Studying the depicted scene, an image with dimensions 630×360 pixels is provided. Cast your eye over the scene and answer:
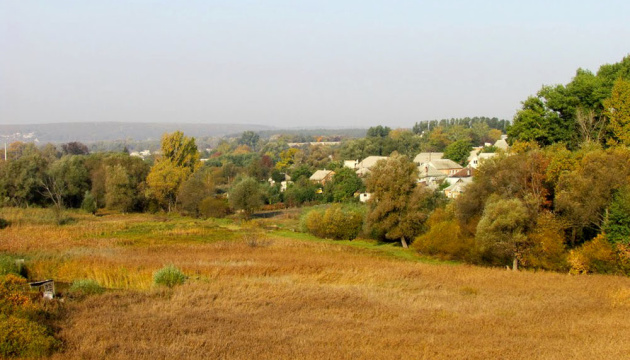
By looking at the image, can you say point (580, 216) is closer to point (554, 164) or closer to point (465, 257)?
point (554, 164)

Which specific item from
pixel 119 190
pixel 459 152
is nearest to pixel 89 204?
pixel 119 190

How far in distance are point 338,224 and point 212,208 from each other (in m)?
16.6

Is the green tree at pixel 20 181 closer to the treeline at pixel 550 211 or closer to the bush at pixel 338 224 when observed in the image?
the bush at pixel 338 224

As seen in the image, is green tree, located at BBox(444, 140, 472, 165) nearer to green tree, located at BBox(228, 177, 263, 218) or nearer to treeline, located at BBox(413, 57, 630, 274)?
green tree, located at BBox(228, 177, 263, 218)

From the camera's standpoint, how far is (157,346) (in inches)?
460

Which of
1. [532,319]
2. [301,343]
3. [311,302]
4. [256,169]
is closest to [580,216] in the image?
[532,319]

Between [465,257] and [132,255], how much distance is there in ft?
57.5

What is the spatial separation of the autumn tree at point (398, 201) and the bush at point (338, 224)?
14.1 feet

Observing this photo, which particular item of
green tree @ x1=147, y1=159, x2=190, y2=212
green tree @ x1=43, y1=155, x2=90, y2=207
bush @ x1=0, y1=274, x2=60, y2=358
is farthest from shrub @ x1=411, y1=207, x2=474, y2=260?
green tree @ x1=43, y1=155, x2=90, y2=207

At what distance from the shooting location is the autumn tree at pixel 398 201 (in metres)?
35.8

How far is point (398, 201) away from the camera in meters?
35.9

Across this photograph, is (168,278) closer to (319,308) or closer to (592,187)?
(319,308)

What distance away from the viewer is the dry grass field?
39.2ft

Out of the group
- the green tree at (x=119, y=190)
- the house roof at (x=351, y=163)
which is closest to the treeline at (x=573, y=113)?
the green tree at (x=119, y=190)
